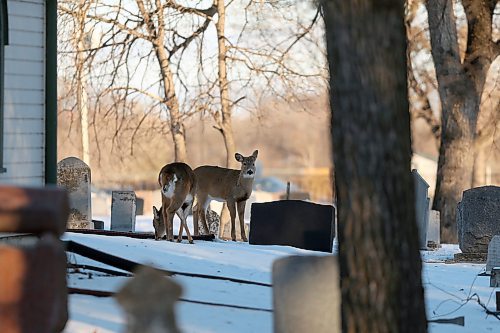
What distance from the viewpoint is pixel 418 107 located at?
42406 millimetres

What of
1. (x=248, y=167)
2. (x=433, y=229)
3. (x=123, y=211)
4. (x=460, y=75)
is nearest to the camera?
(x=248, y=167)

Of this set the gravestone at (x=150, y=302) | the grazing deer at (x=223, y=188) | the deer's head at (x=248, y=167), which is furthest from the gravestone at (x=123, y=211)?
the gravestone at (x=150, y=302)

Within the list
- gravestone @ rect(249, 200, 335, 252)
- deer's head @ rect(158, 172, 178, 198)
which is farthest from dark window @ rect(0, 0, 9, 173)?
gravestone @ rect(249, 200, 335, 252)

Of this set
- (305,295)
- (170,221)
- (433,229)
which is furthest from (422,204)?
(305,295)

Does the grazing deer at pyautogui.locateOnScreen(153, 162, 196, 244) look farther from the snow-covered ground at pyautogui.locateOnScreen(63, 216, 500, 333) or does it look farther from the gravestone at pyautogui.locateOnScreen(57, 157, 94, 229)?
the gravestone at pyautogui.locateOnScreen(57, 157, 94, 229)

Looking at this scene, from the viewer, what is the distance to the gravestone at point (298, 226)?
54.3 ft

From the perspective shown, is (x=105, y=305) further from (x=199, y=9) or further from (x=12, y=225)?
(x=199, y=9)

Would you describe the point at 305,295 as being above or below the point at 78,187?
below

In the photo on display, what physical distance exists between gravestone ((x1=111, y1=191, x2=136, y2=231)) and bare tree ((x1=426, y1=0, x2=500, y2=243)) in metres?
8.49

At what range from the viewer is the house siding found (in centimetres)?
1097

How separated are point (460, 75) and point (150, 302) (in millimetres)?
23284

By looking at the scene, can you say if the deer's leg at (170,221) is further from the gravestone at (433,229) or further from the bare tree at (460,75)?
the bare tree at (460,75)

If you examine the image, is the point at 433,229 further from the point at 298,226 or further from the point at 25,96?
the point at 25,96

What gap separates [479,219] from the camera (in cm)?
1848
